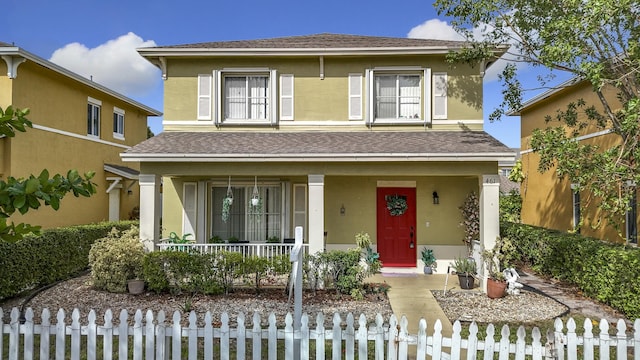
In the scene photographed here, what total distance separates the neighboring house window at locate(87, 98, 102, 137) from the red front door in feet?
42.4

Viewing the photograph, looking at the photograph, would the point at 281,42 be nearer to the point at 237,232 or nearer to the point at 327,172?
the point at 327,172

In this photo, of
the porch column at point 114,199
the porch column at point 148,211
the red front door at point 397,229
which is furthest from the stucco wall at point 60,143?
the red front door at point 397,229

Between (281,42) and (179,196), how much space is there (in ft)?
19.8

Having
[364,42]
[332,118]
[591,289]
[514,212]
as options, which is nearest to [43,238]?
[332,118]

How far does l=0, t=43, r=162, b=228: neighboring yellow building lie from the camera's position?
12.4 meters

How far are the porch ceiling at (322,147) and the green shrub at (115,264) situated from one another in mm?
2266

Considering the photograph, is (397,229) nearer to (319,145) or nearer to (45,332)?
(319,145)

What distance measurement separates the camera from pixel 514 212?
19.9 m

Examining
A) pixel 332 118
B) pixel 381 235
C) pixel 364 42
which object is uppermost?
pixel 364 42

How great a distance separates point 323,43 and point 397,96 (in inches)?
117

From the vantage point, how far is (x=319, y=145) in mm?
10703

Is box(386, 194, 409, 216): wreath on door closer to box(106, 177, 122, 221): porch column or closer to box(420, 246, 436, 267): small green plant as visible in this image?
box(420, 246, 436, 267): small green plant

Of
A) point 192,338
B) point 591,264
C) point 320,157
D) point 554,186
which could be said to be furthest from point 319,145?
point 554,186

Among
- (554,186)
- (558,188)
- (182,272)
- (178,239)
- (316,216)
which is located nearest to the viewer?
(182,272)
